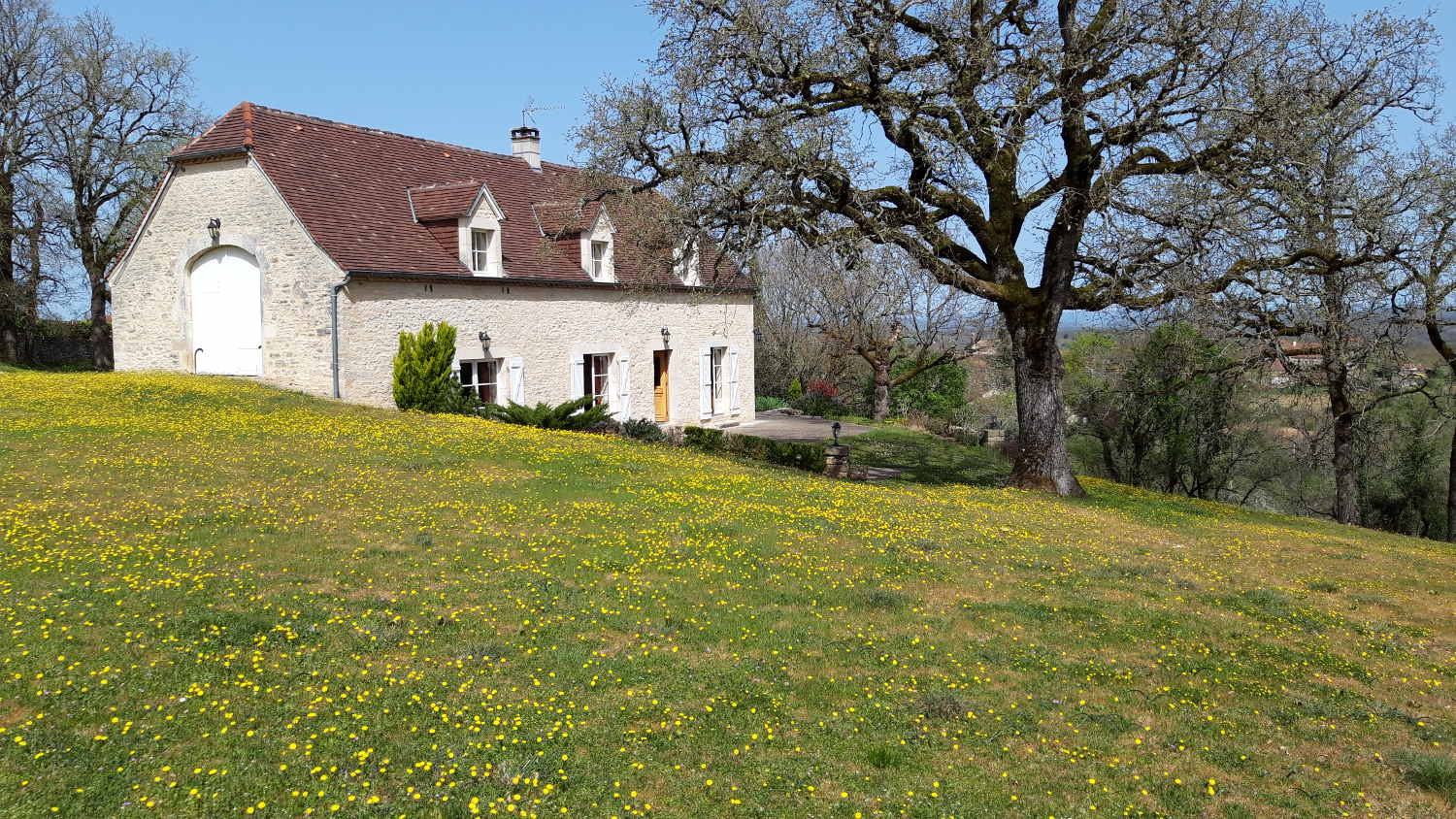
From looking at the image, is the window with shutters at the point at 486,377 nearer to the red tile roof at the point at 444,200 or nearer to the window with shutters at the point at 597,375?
the window with shutters at the point at 597,375

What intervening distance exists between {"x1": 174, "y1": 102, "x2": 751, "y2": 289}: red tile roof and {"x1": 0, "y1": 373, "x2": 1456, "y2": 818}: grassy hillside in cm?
802

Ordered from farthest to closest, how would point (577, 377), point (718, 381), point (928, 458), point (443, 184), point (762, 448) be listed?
point (718, 381) → point (928, 458) → point (577, 377) → point (443, 184) → point (762, 448)

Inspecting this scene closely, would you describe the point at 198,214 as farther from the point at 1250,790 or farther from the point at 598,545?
the point at 1250,790

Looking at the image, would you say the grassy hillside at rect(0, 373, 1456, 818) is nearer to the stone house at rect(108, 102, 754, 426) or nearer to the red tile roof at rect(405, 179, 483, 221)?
the stone house at rect(108, 102, 754, 426)

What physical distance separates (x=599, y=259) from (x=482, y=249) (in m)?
4.00

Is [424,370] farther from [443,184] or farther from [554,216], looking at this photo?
[554,216]

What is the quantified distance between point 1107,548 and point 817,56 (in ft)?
27.1

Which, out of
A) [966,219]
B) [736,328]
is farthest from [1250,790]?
[736,328]

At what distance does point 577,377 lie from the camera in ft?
84.7

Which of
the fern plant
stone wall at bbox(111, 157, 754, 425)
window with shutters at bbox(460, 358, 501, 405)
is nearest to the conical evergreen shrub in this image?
stone wall at bbox(111, 157, 754, 425)

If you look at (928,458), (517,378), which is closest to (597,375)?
(517,378)

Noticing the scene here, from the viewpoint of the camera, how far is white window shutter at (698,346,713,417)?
3028cm

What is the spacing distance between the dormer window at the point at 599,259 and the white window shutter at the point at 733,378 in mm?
6183

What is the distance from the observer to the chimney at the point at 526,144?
98.0 feet
